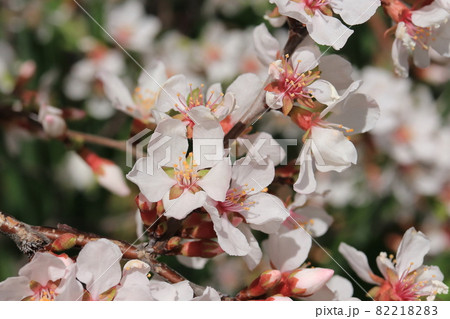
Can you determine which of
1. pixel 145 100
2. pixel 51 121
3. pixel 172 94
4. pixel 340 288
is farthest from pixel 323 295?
pixel 51 121

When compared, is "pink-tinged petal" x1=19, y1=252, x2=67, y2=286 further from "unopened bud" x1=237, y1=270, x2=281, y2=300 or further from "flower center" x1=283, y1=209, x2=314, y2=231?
"flower center" x1=283, y1=209, x2=314, y2=231

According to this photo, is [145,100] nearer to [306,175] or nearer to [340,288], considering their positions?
[306,175]

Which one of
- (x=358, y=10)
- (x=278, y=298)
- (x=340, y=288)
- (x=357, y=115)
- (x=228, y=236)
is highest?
(x=358, y=10)

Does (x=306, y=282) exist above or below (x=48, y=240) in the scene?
below

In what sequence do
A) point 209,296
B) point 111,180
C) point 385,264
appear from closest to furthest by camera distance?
point 209,296, point 385,264, point 111,180

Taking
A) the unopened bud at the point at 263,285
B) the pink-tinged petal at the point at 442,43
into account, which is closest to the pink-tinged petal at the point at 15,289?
the unopened bud at the point at 263,285
